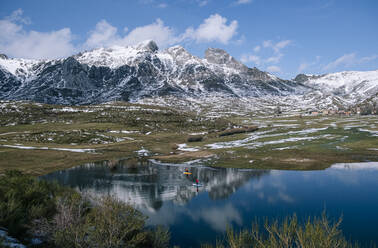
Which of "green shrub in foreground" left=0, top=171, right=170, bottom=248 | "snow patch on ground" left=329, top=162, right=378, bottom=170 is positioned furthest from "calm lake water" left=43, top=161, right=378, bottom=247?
"green shrub in foreground" left=0, top=171, right=170, bottom=248

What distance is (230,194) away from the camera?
62.0m

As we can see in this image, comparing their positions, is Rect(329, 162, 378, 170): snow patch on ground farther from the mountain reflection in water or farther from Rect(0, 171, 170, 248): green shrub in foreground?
Rect(0, 171, 170, 248): green shrub in foreground

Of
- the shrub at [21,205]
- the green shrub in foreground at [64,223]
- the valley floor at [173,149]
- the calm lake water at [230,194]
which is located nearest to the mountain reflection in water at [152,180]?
the calm lake water at [230,194]

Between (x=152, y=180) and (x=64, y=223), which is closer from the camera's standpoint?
(x=64, y=223)

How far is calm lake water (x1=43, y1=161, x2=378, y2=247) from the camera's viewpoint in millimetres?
45616

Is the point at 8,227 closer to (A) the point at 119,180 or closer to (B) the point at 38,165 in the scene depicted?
(A) the point at 119,180

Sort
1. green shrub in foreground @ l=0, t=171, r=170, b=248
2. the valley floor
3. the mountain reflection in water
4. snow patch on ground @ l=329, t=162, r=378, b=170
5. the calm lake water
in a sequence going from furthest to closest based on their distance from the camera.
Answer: the valley floor < snow patch on ground @ l=329, t=162, r=378, b=170 < the mountain reflection in water < the calm lake water < green shrub in foreground @ l=0, t=171, r=170, b=248

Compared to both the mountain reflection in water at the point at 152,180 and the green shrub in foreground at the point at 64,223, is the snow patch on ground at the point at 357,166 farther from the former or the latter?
the green shrub in foreground at the point at 64,223

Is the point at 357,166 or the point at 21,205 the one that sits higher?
the point at 21,205

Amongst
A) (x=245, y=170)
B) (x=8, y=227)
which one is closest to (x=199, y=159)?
(x=245, y=170)

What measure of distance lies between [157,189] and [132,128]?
5014 inches

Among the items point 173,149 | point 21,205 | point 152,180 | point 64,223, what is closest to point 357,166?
point 152,180

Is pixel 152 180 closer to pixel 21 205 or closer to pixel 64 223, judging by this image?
pixel 21 205

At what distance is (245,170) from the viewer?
84875mm
